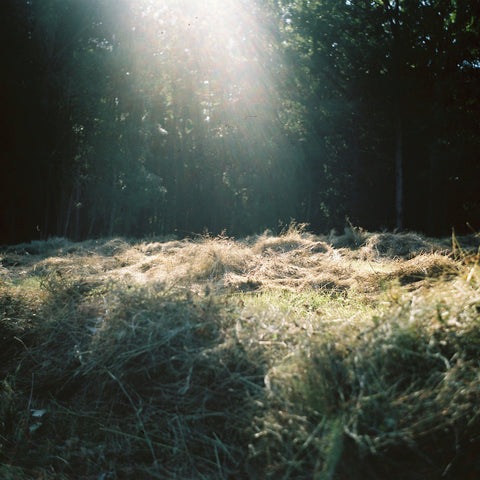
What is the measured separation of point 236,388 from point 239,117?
674 inches

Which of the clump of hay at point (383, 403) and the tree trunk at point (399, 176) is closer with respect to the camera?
the clump of hay at point (383, 403)

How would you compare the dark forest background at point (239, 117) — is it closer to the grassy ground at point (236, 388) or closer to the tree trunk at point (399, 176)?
the tree trunk at point (399, 176)

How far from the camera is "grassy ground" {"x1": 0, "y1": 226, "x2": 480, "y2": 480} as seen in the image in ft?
4.40

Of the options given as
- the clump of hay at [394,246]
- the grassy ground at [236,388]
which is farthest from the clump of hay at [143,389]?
the clump of hay at [394,246]

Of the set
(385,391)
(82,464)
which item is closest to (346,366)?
(385,391)

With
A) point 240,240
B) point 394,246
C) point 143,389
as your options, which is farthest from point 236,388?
point 240,240

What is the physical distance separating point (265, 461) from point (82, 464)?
Answer: 77 cm

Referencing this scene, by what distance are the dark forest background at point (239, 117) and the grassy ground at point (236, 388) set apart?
26.5 ft

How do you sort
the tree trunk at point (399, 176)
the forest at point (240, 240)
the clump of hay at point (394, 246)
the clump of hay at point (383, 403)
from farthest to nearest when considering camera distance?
1. the tree trunk at point (399, 176)
2. the clump of hay at point (394, 246)
3. the forest at point (240, 240)
4. the clump of hay at point (383, 403)

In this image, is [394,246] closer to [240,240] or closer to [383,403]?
[240,240]

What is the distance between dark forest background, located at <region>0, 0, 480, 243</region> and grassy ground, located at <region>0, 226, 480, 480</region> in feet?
26.5

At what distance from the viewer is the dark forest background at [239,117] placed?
11523mm

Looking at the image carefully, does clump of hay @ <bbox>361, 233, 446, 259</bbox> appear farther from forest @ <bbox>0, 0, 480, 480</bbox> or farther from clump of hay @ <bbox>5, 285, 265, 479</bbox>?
clump of hay @ <bbox>5, 285, 265, 479</bbox>

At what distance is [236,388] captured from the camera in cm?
175
